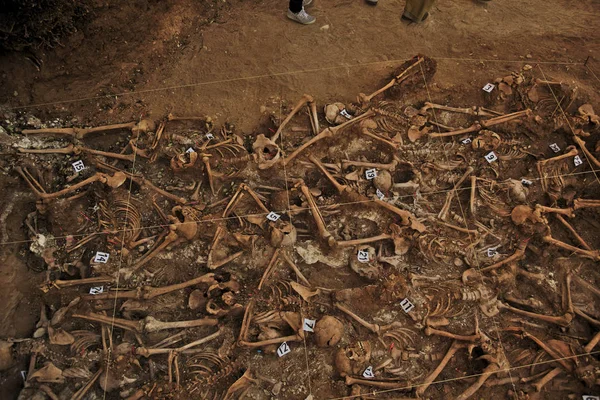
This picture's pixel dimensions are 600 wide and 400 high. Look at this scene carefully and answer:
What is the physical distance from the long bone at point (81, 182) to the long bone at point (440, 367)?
380cm

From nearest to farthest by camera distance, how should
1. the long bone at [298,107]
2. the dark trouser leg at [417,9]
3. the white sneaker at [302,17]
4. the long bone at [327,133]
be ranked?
the long bone at [327,133]
the long bone at [298,107]
the dark trouser leg at [417,9]
the white sneaker at [302,17]

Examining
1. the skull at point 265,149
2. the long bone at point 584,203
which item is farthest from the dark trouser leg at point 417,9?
the long bone at point 584,203

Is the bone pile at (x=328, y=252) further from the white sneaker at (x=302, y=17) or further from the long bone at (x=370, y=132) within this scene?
the white sneaker at (x=302, y=17)

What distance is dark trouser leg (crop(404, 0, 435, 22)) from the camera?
638 centimetres

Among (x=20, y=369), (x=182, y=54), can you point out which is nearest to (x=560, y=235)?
(x=182, y=54)

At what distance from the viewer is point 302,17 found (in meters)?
6.56

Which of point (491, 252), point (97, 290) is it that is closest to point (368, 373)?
point (491, 252)

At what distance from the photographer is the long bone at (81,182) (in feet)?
15.5

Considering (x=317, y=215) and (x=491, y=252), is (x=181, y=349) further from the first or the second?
(x=491, y=252)

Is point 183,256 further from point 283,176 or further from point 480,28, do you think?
point 480,28

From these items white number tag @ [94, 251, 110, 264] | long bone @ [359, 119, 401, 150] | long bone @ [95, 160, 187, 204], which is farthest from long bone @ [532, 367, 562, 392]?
white number tag @ [94, 251, 110, 264]

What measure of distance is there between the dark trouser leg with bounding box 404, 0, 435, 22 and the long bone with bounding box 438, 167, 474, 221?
273 centimetres

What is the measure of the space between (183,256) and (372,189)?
7.43 feet

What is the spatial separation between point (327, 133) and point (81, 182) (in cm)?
287
